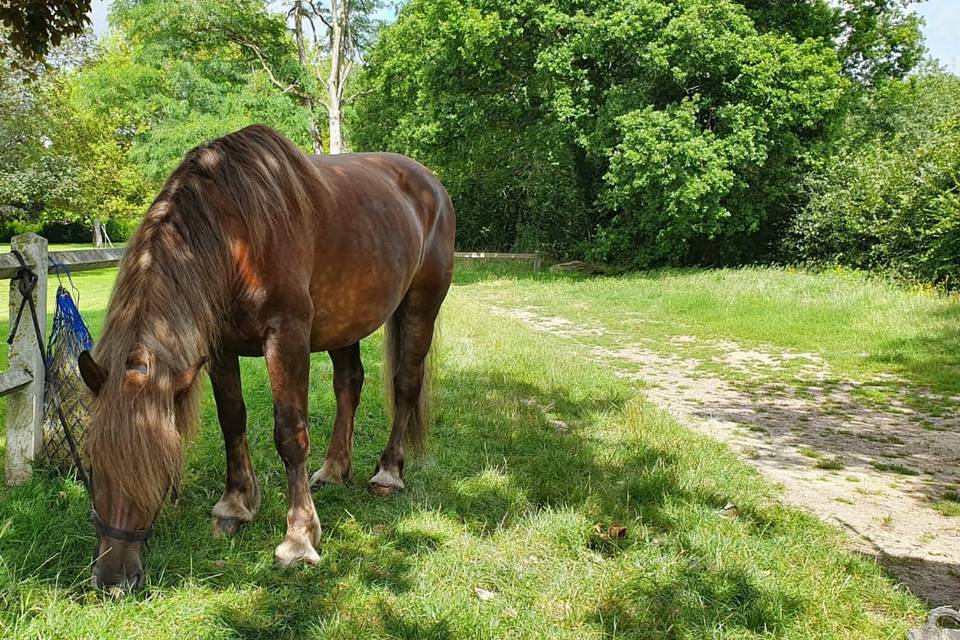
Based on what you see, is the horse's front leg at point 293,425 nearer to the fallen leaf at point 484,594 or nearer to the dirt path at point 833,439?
the fallen leaf at point 484,594

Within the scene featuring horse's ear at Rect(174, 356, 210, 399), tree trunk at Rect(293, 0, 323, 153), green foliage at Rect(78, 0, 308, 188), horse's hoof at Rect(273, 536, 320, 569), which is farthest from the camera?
tree trunk at Rect(293, 0, 323, 153)

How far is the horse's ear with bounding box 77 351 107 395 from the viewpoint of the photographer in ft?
6.59

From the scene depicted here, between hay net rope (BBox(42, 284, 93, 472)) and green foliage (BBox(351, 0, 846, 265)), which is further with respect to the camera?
green foliage (BBox(351, 0, 846, 265))

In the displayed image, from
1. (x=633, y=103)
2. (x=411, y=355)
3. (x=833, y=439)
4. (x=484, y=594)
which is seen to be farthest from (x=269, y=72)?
(x=484, y=594)

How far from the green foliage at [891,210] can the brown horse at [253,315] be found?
12702 mm

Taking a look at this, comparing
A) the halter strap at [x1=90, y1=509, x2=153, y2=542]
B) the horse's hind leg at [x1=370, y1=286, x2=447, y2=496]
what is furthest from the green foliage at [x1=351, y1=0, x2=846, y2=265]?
the halter strap at [x1=90, y1=509, x2=153, y2=542]

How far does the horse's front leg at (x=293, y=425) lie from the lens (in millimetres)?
2711

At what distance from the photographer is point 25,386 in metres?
3.37

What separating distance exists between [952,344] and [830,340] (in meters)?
1.42

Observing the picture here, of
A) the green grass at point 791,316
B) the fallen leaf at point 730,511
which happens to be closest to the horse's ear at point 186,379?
the fallen leaf at point 730,511

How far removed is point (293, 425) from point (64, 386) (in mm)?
1548

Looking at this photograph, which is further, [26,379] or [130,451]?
[26,379]

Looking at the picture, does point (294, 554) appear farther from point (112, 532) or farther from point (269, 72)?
point (269, 72)

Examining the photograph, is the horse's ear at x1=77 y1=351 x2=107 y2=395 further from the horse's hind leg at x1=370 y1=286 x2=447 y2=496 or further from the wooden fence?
the horse's hind leg at x1=370 y1=286 x2=447 y2=496
